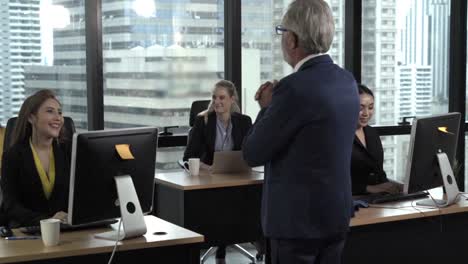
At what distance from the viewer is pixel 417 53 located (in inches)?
265

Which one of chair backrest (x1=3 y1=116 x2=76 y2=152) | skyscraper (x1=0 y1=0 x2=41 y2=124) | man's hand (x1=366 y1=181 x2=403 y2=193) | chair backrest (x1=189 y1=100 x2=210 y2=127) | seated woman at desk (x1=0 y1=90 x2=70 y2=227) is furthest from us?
chair backrest (x1=189 y1=100 x2=210 y2=127)

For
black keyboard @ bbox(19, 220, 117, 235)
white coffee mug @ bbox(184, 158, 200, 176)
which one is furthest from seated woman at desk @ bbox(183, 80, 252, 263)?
black keyboard @ bbox(19, 220, 117, 235)

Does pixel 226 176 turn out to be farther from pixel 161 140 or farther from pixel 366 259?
pixel 366 259

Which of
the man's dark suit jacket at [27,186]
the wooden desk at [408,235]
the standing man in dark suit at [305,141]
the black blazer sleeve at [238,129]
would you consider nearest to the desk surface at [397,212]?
the wooden desk at [408,235]

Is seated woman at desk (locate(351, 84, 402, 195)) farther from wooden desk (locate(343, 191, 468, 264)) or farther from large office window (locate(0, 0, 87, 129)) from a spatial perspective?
large office window (locate(0, 0, 87, 129))

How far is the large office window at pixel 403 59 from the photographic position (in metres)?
6.47

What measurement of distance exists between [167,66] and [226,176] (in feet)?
4.55

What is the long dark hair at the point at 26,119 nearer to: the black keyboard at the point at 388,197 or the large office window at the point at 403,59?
the black keyboard at the point at 388,197

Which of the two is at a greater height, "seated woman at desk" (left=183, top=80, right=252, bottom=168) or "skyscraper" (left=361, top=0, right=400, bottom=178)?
"skyscraper" (left=361, top=0, right=400, bottom=178)

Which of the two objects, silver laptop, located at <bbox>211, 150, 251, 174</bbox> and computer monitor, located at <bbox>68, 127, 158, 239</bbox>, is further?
silver laptop, located at <bbox>211, 150, 251, 174</bbox>

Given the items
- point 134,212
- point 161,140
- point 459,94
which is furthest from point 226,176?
point 459,94

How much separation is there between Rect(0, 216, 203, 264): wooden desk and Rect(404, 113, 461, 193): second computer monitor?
45.0 inches

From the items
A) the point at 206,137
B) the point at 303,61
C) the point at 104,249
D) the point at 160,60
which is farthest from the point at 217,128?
the point at 303,61

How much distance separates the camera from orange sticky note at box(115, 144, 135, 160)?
9.12ft
